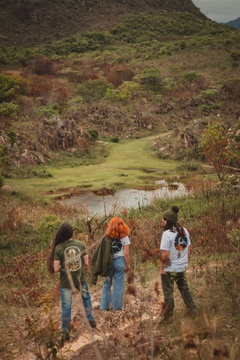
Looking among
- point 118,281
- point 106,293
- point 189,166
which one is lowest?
point 189,166

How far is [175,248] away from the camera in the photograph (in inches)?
127

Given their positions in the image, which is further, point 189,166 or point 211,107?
point 211,107

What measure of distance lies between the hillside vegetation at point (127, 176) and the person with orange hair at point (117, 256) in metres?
0.26

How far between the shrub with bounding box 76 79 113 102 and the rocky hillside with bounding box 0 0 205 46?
47286mm

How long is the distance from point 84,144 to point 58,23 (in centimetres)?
8460

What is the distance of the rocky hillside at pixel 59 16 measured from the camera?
8007cm

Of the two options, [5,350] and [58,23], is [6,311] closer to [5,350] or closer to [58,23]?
[5,350]

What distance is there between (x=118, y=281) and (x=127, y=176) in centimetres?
1244

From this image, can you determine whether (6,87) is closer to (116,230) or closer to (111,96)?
(111,96)

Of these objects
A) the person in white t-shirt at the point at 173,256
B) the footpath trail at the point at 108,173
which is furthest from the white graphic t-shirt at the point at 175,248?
the footpath trail at the point at 108,173

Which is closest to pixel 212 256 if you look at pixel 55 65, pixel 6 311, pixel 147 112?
pixel 6 311

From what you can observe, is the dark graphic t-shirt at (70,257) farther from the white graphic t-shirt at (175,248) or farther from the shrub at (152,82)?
the shrub at (152,82)

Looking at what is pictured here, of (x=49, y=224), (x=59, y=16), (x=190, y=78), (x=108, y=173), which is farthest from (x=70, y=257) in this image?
(x=59, y=16)

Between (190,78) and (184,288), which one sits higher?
(190,78)
